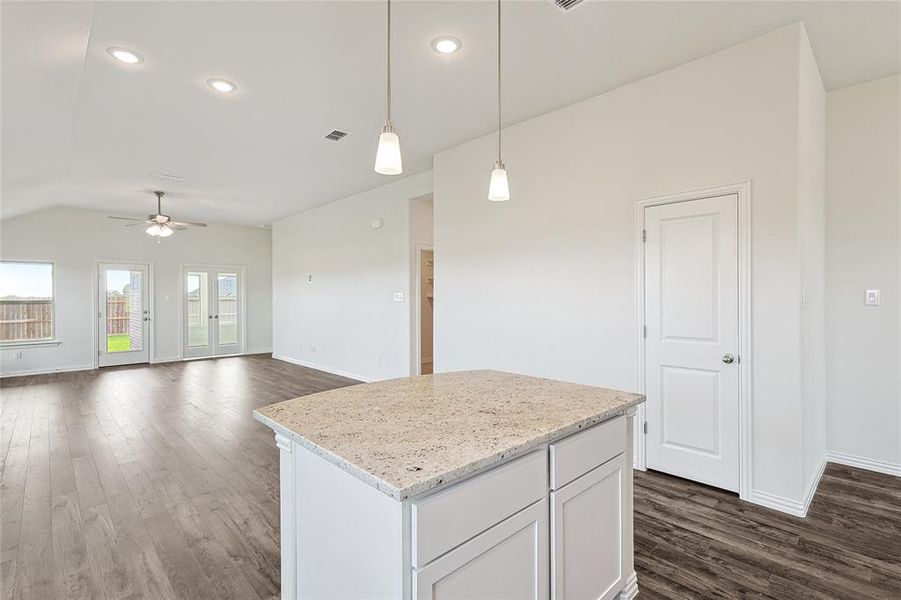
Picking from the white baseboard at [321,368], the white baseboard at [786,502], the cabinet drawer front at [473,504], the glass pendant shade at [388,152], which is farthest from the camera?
the white baseboard at [321,368]

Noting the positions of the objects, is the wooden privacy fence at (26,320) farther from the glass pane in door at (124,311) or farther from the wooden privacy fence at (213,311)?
the wooden privacy fence at (213,311)

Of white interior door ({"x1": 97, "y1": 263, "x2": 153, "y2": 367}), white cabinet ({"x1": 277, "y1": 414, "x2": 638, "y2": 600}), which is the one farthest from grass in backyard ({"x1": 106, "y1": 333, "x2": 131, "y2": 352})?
white cabinet ({"x1": 277, "y1": 414, "x2": 638, "y2": 600})

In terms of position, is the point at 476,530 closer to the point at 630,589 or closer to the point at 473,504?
the point at 473,504

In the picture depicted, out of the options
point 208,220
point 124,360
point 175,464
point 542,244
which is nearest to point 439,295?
point 542,244

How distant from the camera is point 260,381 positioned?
22.3 feet

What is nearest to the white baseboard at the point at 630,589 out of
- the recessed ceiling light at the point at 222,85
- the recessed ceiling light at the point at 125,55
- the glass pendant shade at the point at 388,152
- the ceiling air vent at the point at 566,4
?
the glass pendant shade at the point at 388,152

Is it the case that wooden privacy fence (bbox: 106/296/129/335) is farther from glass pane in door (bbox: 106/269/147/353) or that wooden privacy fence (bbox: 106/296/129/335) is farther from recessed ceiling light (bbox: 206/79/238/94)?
recessed ceiling light (bbox: 206/79/238/94)

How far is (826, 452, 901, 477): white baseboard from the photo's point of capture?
318cm

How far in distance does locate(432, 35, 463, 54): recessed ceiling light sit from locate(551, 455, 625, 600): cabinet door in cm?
252

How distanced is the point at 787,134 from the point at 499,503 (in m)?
2.79

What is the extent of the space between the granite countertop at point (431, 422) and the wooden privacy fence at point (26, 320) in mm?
8545

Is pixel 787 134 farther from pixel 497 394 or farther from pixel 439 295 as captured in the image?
pixel 439 295

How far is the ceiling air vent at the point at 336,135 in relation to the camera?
4.17m

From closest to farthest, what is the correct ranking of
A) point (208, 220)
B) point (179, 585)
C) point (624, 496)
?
point (624, 496)
point (179, 585)
point (208, 220)
